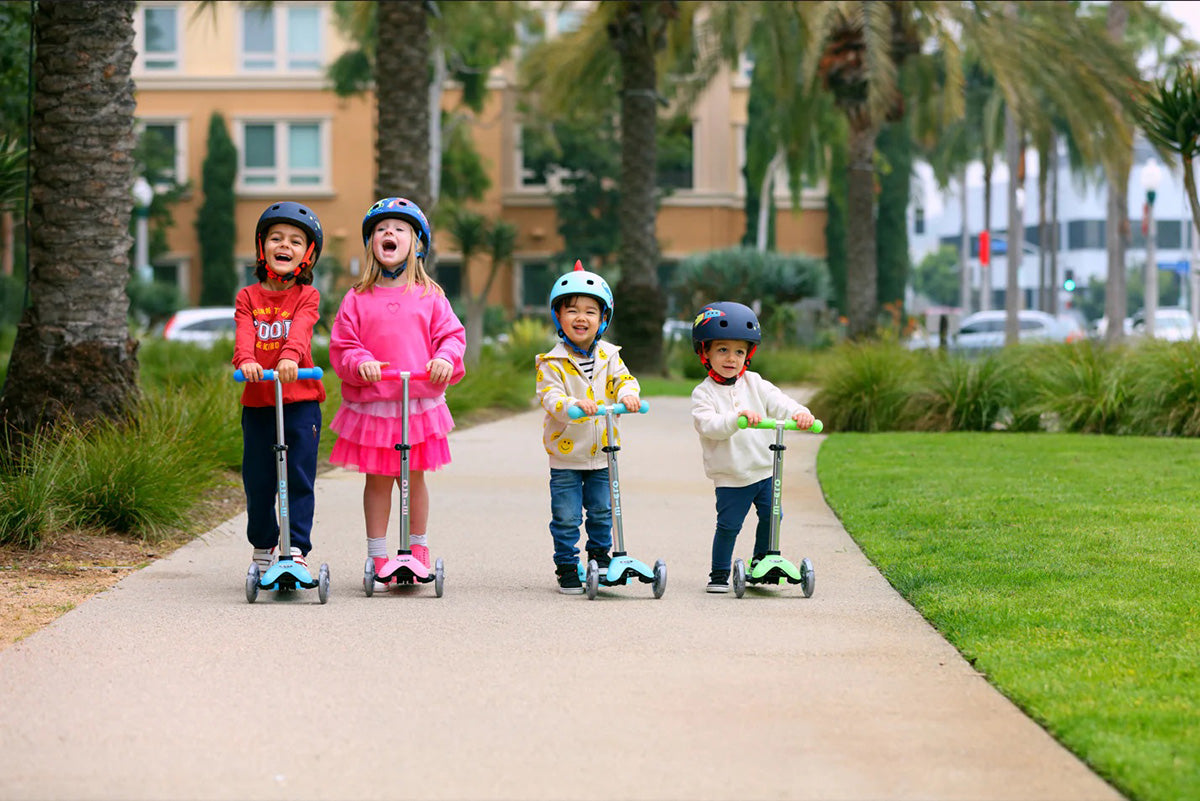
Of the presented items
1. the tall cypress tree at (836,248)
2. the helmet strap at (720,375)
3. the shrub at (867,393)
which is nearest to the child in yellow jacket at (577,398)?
the helmet strap at (720,375)

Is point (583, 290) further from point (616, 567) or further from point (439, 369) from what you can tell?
point (616, 567)

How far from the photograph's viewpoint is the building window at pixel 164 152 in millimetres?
46125

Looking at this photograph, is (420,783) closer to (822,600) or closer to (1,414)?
(822,600)

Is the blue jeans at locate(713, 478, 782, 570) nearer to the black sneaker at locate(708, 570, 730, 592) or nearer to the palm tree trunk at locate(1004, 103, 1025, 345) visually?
the black sneaker at locate(708, 570, 730, 592)

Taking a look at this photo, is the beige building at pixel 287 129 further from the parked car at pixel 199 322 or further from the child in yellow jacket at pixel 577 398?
the child in yellow jacket at pixel 577 398

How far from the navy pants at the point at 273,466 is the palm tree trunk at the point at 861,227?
18295 millimetres

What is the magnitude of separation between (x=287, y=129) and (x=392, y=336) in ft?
144

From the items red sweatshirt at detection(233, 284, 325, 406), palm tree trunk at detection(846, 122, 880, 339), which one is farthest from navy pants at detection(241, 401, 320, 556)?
palm tree trunk at detection(846, 122, 880, 339)

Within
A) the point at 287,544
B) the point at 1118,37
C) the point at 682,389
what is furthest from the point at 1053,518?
the point at 1118,37

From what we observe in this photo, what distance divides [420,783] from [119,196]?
664 cm

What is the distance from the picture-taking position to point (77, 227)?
33.0ft

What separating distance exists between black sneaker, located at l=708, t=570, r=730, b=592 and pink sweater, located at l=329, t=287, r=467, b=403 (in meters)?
1.47

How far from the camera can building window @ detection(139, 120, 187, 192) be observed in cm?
4612

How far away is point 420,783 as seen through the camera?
4.51m
